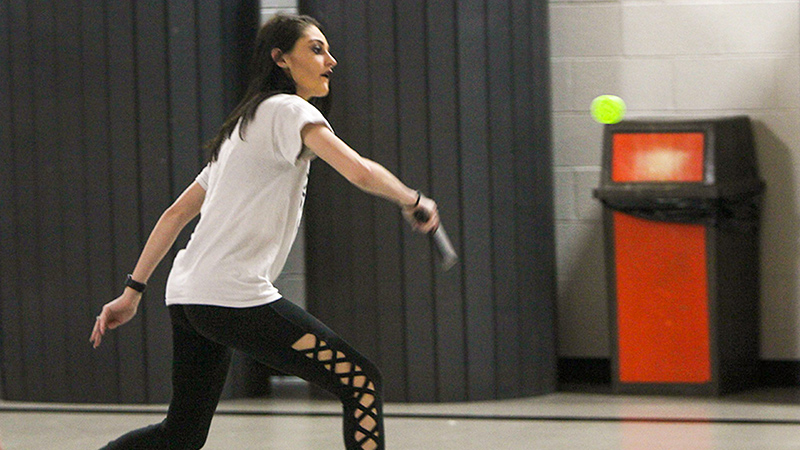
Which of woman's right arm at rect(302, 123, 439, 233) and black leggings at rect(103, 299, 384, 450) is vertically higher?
woman's right arm at rect(302, 123, 439, 233)

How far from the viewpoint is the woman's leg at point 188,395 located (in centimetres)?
276

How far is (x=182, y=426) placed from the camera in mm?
2770

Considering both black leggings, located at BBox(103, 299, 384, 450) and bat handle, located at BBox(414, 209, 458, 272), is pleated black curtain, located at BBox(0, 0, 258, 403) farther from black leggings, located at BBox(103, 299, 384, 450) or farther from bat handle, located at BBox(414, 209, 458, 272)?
bat handle, located at BBox(414, 209, 458, 272)

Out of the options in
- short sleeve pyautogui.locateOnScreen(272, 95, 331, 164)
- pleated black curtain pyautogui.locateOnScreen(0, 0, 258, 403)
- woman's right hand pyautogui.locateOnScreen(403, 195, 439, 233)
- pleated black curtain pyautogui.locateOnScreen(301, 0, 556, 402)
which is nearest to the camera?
woman's right hand pyautogui.locateOnScreen(403, 195, 439, 233)

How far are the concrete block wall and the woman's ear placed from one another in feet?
9.35

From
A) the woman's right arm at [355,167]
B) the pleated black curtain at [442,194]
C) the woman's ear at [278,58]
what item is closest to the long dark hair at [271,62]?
the woman's ear at [278,58]

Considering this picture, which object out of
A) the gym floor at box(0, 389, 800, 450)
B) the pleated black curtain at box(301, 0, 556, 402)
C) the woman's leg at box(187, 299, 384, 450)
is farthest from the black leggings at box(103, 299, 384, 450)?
the pleated black curtain at box(301, 0, 556, 402)

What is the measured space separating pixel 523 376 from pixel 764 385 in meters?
1.15

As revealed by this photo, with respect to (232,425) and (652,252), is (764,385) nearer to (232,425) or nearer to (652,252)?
(652,252)

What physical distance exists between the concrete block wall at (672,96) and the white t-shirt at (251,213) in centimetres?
299

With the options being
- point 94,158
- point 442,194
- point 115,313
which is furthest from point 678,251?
point 115,313

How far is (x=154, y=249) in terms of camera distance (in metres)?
2.86

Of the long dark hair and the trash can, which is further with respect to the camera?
the trash can

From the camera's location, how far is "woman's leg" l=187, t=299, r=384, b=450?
2.62 meters
